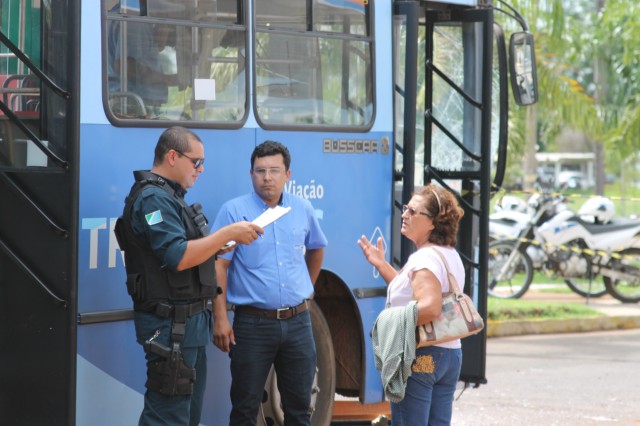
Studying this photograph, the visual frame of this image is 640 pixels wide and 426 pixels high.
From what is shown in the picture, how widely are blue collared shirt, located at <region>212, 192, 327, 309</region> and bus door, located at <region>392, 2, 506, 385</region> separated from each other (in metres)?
1.25

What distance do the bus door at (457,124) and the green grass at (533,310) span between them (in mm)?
5761

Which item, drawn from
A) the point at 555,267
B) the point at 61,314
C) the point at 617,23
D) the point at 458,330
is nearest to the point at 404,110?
the point at 458,330

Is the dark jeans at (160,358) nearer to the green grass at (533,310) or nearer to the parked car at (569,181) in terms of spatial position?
the green grass at (533,310)

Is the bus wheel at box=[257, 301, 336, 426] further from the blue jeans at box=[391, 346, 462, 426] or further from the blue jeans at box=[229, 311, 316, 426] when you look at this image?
the blue jeans at box=[391, 346, 462, 426]

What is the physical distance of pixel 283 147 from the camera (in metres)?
5.88

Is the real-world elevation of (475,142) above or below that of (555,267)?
above

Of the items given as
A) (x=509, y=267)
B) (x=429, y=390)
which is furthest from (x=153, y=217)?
(x=509, y=267)

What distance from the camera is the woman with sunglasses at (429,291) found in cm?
518

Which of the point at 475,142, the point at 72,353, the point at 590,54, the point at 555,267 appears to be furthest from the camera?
the point at 590,54

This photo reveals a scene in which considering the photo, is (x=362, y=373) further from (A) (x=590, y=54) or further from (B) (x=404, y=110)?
(A) (x=590, y=54)

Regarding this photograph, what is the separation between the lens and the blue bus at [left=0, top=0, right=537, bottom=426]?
16.8 ft

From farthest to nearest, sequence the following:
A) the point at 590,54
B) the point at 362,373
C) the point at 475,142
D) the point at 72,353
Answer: the point at 590,54, the point at 475,142, the point at 362,373, the point at 72,353

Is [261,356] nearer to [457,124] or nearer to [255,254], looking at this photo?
[255,254]

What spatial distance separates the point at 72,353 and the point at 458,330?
1.67 metres
